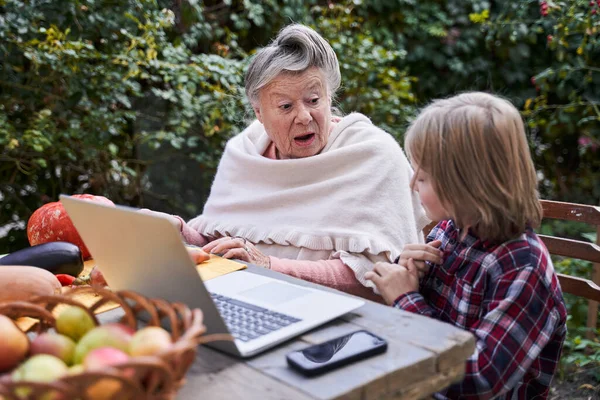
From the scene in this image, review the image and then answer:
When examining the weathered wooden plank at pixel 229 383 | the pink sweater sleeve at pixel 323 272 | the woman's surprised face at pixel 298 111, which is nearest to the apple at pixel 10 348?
the weathered wooden plank at pixel 229 383

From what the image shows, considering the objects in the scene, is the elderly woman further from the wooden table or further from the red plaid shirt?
the wooden table

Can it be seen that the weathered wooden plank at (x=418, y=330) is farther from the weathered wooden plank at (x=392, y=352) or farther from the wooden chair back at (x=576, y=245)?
the wooden chair back at (x=576, y=245)

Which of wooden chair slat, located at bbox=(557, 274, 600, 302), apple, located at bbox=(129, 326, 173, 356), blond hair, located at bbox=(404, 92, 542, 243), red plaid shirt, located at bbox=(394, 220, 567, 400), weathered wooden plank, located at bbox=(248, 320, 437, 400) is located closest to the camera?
apple, located at bbox=(129, 326, 173, 356)

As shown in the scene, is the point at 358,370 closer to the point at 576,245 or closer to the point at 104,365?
the point at 104,365

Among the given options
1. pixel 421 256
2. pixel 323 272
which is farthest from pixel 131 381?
pixel 323 272

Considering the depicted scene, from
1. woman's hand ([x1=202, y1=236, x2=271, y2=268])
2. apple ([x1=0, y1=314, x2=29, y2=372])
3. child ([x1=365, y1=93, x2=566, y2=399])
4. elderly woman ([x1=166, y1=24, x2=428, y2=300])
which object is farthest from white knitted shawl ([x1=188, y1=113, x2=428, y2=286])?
apple ([x1=0, y1=314, x2=29, y2=372])

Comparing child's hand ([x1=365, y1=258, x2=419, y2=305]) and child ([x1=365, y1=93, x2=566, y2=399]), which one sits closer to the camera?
child ([x1=365, y1=93, x2=566, y2=399])

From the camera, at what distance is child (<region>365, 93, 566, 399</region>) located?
1.34 metres

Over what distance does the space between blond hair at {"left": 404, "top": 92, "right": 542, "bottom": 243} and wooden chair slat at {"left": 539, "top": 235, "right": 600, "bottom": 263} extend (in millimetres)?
755

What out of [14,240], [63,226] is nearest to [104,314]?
[63,226]

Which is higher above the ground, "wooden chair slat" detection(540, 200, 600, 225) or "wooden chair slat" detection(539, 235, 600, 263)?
"wooden chair slat" detection(540, 200, 600, 225)

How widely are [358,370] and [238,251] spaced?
90 cm

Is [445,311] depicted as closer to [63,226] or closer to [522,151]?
[522,151]

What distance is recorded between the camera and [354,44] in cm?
411
